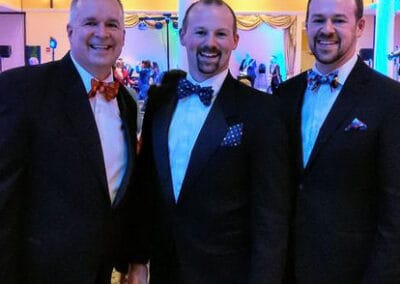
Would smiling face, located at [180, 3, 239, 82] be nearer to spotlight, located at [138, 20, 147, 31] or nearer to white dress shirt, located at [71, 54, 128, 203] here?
white dress shirt, located at [71, 54, 128, 203]

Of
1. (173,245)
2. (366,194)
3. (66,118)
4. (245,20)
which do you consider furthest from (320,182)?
(245,20)

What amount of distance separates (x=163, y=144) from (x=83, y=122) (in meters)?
0.30

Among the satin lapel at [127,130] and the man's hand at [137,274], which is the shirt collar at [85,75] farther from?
the man's hand at [137,274]

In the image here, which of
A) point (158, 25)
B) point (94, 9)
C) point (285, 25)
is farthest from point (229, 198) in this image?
point (285, 25)

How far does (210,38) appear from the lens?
1889 millimetres

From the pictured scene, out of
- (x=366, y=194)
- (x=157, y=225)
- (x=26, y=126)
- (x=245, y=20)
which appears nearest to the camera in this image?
(x=26, y=126)

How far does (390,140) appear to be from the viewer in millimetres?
1739

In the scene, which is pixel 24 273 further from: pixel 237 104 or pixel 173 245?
pixel 237 104

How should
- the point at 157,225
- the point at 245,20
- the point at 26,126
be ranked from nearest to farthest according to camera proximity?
the point at 26,126 → the point at 157,225 → the point at 245,20

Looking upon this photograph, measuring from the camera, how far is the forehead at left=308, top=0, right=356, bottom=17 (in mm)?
1924

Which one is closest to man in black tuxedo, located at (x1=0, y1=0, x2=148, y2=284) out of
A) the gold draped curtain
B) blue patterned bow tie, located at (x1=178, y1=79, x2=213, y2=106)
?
blue patterned bow tie, located at (x1=178, y1=79, x2=213, y2=106)

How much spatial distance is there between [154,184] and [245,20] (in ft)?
39.3

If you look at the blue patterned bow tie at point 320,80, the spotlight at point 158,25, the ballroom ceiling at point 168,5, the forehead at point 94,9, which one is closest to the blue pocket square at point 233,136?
the blue patterned bow tie at point 320,80

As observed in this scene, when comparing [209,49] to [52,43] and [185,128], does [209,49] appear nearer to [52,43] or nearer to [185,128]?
[185,128]
